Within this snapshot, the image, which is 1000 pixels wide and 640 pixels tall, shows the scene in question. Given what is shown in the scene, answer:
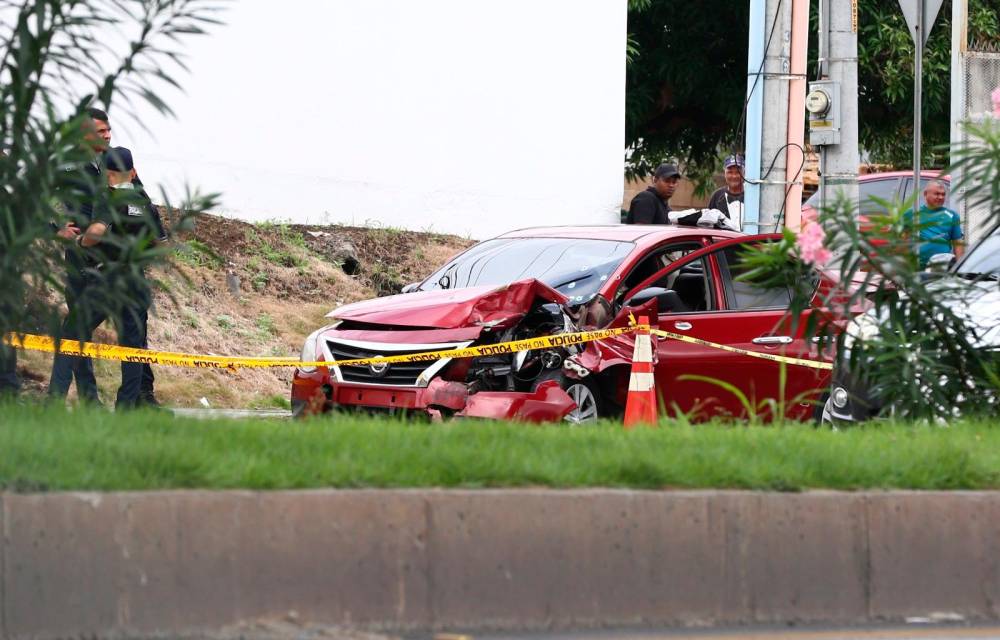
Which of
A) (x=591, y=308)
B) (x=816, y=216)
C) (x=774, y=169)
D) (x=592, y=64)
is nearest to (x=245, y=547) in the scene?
(x=816, y=216)

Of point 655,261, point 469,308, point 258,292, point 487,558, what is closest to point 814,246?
point 487,558

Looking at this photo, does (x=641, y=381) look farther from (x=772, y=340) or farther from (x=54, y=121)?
(x=54, y=121)

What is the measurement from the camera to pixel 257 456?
5.66 m

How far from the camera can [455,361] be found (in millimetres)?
9320

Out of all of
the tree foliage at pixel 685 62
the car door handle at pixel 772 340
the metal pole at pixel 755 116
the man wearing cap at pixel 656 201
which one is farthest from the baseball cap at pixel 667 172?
the tree foliage at pixel 685 62

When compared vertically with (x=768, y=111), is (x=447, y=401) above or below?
below

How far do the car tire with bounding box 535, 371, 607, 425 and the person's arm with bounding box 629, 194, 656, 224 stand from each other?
3.74 meters

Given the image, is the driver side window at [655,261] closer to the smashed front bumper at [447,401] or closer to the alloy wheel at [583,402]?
the alloy wheel at [583,402]

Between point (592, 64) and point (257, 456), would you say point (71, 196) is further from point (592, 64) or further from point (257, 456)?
point (592, 64)

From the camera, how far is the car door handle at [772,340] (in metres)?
10.2

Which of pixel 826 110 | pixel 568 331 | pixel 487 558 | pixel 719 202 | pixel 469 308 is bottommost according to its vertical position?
pixel 487 558

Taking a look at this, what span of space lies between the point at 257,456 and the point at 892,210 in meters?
3.23

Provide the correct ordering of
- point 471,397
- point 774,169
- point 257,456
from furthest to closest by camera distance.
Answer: point 774,169
point 471,397
point 257,456

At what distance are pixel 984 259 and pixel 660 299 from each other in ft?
6.69
